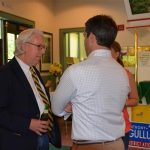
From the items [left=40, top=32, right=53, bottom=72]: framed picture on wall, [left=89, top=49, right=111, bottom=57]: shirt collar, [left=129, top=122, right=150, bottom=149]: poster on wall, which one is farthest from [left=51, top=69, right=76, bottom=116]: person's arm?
[left=40, top=32, right=53, bottom=72]: framed picture on wall

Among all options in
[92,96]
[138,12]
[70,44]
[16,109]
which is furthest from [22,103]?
[70,44]

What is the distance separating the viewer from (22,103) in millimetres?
1747

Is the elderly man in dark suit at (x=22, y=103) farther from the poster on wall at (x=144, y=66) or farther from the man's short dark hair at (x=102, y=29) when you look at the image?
the poster on wall at (x=144, y=66)

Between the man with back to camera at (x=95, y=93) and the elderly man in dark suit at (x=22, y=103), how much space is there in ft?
0.95

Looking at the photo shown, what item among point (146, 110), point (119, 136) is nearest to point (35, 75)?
point (119, 136)

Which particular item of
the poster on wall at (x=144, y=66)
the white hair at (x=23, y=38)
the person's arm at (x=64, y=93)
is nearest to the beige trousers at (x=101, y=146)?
the person's arm at (x=64, y=93)

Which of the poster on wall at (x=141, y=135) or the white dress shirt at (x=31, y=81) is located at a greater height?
the white dress shirt at (x=31, y=81)

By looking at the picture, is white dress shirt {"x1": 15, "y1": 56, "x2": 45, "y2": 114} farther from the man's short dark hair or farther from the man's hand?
the man's short dark hair

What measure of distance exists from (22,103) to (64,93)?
40 centimetres

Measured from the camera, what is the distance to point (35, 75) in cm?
197

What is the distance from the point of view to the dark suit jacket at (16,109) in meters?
1.72

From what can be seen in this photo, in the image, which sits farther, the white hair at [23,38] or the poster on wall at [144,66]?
the poster on wall at [144,66]

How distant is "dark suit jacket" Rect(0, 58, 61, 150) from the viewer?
1.72 m

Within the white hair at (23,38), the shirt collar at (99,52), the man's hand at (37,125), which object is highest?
the white hair at (23,38)
